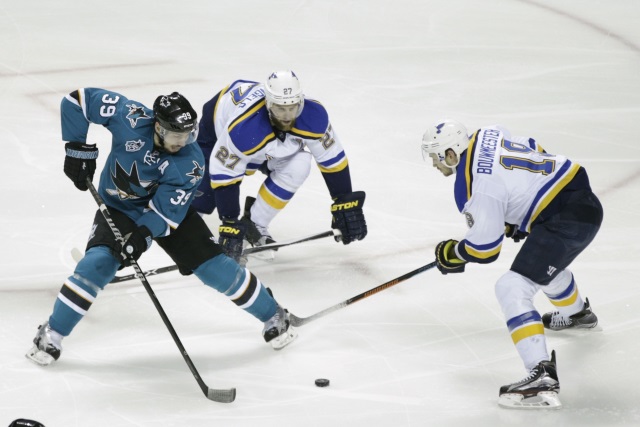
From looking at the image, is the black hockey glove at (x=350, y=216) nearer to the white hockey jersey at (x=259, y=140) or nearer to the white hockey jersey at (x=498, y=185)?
the white hockey jersey at (x=259, y=140)

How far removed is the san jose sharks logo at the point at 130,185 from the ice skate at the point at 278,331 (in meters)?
0.64

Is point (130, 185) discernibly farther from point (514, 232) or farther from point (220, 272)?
point (514, 232)

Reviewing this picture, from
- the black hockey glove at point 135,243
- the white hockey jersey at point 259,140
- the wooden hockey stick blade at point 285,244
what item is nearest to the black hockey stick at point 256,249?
the wooden hockey stick blade at point 285,244

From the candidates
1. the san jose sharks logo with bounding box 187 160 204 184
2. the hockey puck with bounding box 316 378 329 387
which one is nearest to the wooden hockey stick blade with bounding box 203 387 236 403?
the hockey puck with bounding box 316 378 329 387

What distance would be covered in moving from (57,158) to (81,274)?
212 cm

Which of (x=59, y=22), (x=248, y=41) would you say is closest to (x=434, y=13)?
(x=248, y=41)

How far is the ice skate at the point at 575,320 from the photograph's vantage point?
13.1 feet

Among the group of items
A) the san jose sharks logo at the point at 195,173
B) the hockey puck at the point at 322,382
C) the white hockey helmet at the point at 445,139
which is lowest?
the hockey puck at the point at 322,382

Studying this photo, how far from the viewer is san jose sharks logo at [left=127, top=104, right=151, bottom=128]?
3754mm

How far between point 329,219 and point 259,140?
87 centimetres

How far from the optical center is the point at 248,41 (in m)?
7.47

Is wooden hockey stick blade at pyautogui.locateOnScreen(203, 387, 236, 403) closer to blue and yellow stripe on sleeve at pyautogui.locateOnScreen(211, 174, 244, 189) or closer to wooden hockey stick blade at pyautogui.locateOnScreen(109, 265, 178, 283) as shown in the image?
wooden hockey stick blade at pyautogui.locateOnScreen(109, 265, 178, 283)

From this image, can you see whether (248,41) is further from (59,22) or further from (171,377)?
(171,377)

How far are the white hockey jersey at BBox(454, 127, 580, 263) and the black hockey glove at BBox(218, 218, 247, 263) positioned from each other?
41.0 inches
